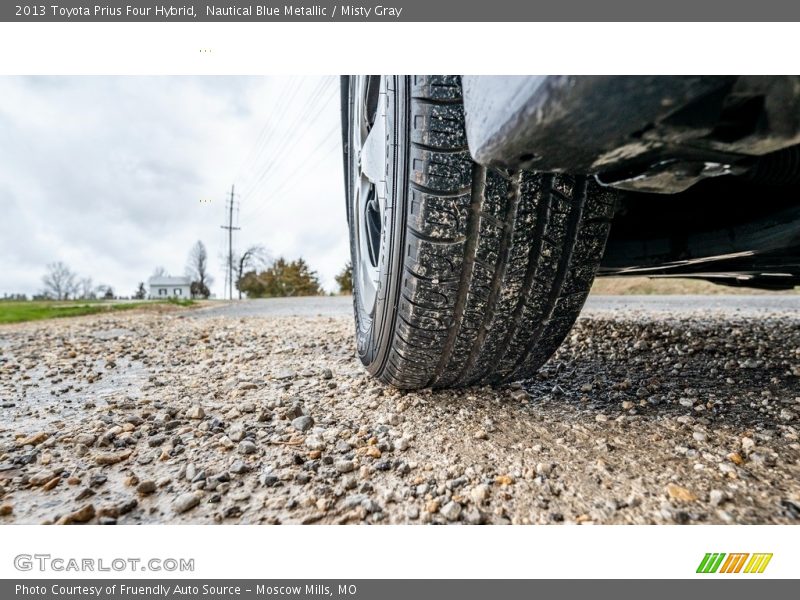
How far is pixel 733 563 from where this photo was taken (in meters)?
0.54

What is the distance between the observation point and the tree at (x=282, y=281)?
1698cm

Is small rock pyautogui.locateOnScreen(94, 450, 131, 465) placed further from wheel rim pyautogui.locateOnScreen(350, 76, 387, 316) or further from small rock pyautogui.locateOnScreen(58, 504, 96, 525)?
wheel rim pyautogui.locateOnScreen(350, 76, 387, 316)

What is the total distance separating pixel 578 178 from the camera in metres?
0.77

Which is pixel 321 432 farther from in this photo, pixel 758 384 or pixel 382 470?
pixel 758 384

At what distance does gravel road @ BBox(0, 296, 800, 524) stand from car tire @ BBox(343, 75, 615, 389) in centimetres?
18

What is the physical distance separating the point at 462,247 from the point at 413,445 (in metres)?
0.42

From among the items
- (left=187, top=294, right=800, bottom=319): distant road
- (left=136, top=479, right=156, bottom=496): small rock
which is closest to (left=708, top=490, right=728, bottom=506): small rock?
(left=136, top=479, right=156, bottom=496): small rock

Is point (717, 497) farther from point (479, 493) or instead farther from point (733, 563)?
point (479, 493)

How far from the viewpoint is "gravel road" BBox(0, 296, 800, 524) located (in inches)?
25.8

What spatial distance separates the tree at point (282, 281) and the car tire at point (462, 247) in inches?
619

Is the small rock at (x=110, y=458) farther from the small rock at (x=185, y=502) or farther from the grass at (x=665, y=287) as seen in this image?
the grass at (x=665, y=287)

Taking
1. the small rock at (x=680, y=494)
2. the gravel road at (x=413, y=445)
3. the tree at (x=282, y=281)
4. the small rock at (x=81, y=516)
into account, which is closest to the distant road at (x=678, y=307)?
the gravel road at (x=413, y=445)

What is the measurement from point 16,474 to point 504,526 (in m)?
0.90

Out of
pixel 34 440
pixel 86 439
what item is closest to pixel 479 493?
pixel 86 439
